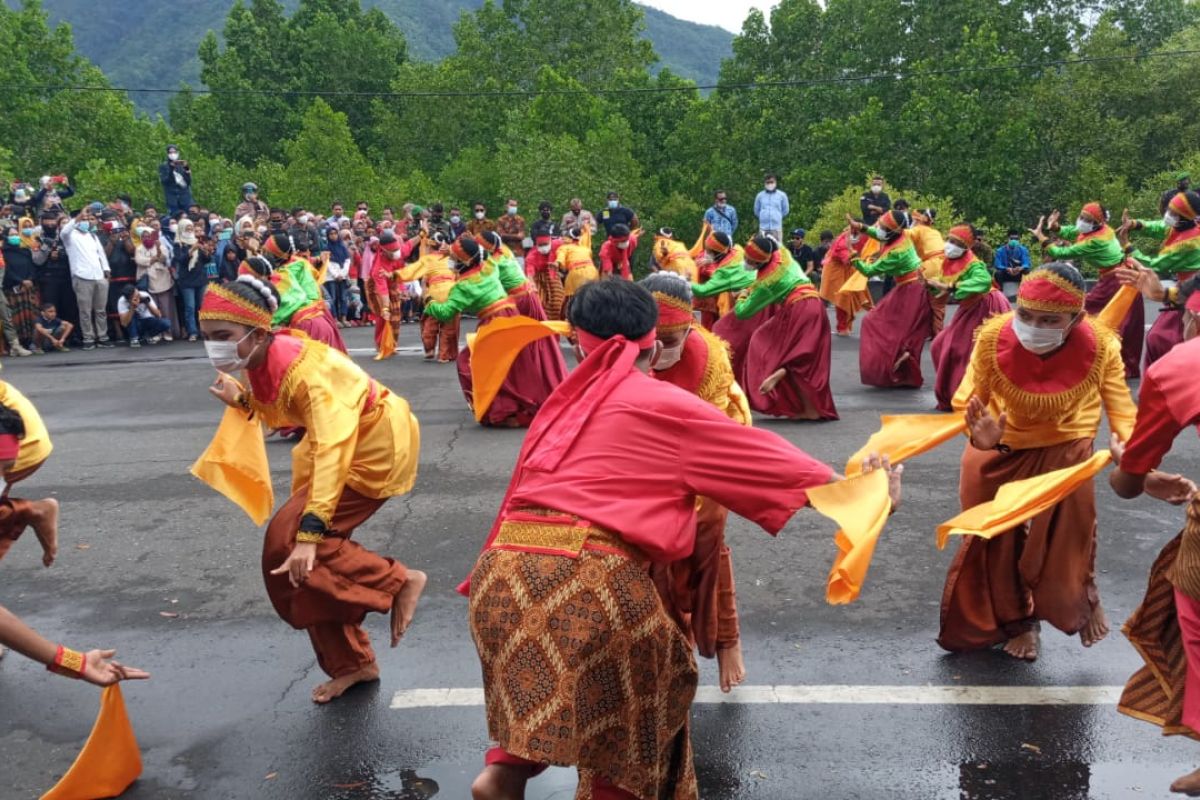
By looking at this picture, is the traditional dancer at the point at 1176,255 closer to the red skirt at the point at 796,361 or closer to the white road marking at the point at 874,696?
the red skirt at the point at 796,361

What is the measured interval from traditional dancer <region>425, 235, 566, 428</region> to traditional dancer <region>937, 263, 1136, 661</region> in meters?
5.51

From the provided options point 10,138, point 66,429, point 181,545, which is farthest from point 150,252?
point 10,138

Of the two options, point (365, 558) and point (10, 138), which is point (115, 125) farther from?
point (365, 558)

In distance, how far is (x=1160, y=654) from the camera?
11.9ft

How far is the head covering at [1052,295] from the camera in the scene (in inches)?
175

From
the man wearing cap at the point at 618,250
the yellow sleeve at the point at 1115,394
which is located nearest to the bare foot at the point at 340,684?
the yellow sleeve at the point at 1115,394

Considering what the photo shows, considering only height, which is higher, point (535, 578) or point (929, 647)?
point (535, 578)

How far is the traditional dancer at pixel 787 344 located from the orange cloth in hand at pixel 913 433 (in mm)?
5321

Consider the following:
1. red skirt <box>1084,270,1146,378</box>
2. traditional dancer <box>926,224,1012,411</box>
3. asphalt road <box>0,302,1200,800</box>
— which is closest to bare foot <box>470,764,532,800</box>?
asphalt road <box>0,302,1200,800</box>

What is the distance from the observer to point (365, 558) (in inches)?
176

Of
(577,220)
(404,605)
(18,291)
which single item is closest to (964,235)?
(404,605)

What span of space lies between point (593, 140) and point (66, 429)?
2082 cm

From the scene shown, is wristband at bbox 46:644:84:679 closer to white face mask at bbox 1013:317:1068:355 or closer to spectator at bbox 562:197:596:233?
white face mask at bbox 1013:317:1068:355

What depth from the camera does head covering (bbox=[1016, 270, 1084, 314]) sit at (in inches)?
175
